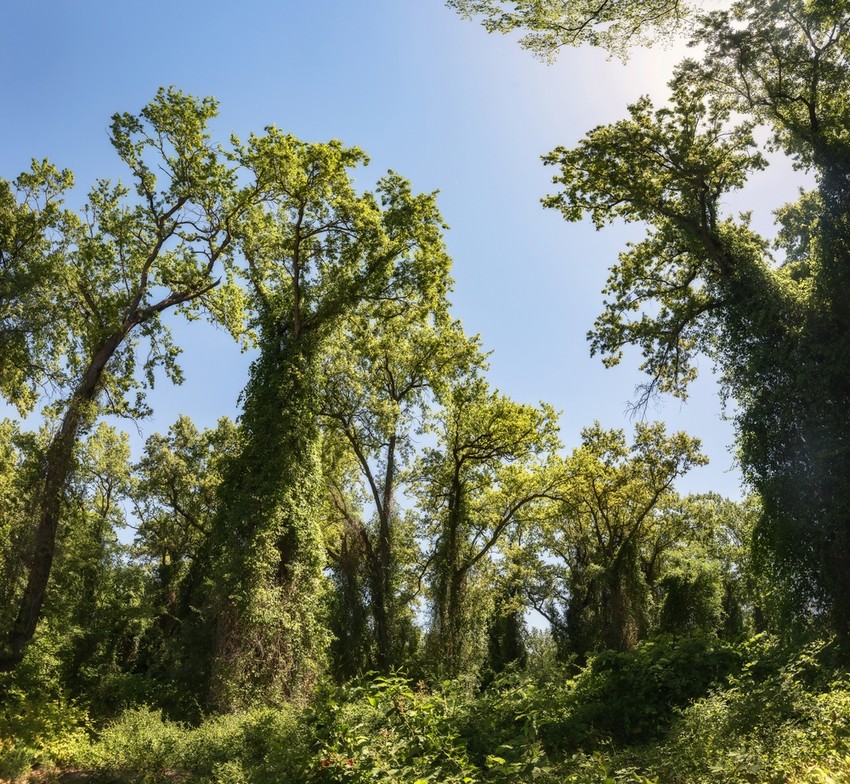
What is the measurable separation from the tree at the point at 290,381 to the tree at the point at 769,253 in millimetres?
5002

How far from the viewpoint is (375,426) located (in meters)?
21.4

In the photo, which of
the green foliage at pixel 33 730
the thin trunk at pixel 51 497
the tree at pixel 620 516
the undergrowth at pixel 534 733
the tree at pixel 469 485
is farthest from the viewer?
the tree at pixel 620 516

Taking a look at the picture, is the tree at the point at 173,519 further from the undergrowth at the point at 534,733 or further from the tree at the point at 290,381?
the undergrowth at the point at 534,733

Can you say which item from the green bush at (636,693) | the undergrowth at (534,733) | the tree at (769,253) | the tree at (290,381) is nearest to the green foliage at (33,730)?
the undergrowth at (534,733)

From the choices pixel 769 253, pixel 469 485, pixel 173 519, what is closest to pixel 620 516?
pixel 469 485

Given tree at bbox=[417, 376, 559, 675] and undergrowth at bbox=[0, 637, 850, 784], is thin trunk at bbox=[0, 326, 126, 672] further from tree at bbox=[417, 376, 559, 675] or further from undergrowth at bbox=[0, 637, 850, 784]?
tree at bbox=[417, 376, 559, 675]

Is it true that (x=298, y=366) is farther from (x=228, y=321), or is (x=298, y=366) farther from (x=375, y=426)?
(x=375, y=426)

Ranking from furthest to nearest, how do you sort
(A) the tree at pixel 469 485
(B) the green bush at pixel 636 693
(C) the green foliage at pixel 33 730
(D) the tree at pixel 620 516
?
(D) the tree at pixel 620 516 → (A) the tree at pixel 469 485 → (C) the green foliage at pixel 33 730 → (B) the green bush at pixel 636 693

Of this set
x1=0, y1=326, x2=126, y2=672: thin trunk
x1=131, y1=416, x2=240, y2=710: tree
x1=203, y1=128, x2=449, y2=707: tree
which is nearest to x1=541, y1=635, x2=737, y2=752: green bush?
x1=203, y1=128, x2=449, y2=707: tree

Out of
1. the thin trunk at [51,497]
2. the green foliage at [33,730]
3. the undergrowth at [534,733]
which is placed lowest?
the green foliage at [33,730]

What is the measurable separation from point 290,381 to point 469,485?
31.0 feet

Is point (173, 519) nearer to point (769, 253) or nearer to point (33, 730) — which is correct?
point (33, 730)

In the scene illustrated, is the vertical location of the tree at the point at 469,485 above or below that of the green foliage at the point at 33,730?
above

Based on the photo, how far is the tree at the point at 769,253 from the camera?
11.0 meters
